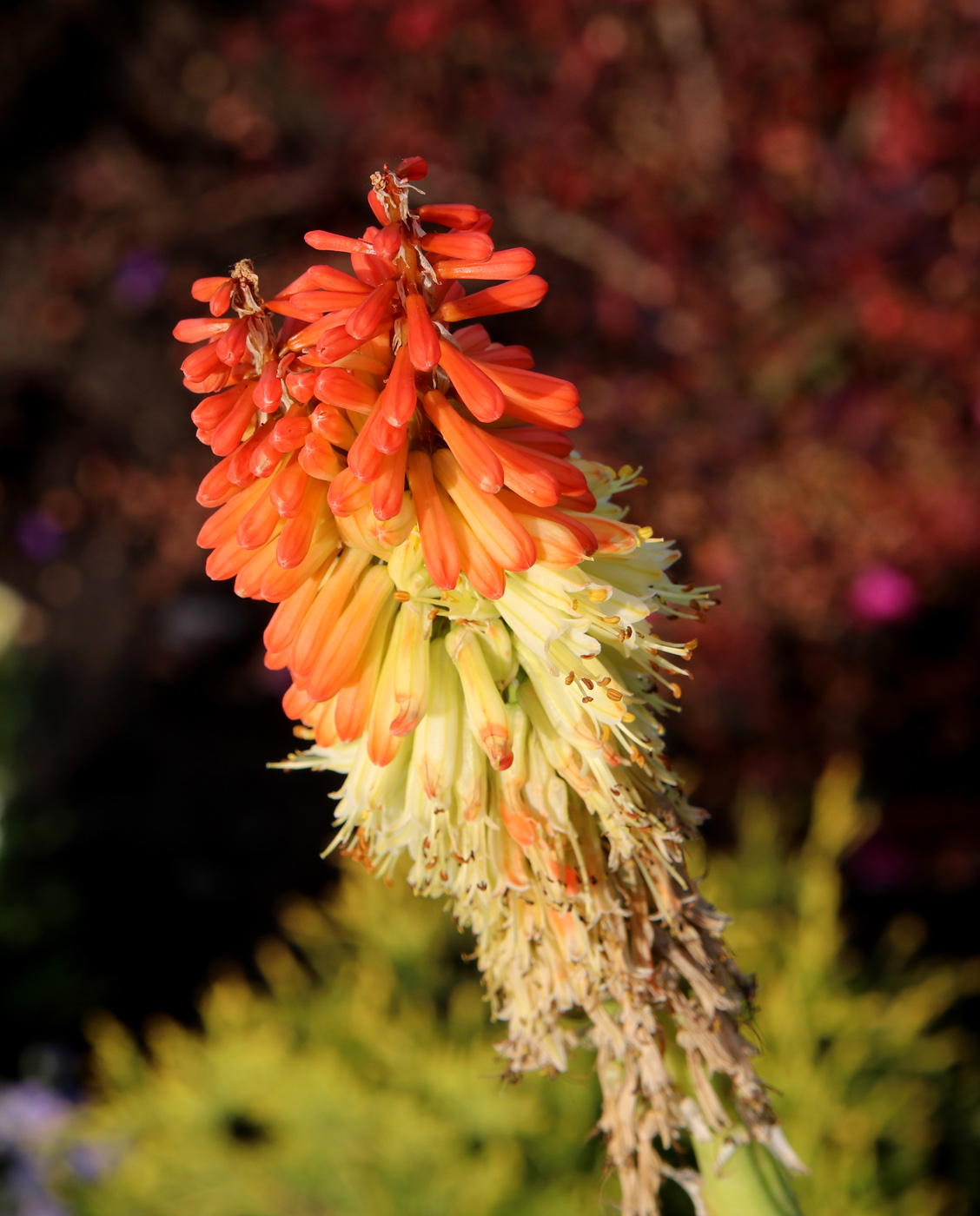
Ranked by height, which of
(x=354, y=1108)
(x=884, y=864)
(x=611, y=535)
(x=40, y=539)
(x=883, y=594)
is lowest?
(x=884, y=864)

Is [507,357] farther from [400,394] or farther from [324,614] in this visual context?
[324,614]

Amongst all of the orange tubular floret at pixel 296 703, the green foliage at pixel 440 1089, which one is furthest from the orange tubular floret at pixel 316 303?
the green foliage at pixel 440 1089

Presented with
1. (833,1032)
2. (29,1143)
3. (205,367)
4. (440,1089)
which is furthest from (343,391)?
(29,1143)

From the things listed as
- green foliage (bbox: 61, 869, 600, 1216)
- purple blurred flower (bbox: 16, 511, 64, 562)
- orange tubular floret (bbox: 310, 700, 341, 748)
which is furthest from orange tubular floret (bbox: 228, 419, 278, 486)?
purple blurred flower (bbox: 16, 511, 64, 562)

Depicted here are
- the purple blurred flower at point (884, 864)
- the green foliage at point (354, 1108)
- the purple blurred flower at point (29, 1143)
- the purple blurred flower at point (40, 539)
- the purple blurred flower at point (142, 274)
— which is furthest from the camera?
the purple blurred flower at point (40, 539)

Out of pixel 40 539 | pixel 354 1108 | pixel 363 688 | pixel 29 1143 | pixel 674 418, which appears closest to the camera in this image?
pixel 363 688

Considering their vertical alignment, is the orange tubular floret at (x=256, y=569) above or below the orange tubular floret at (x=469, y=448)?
above

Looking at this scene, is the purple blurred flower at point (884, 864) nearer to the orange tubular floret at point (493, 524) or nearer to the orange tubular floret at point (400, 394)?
the orange tubular floret at point (493, 524)
